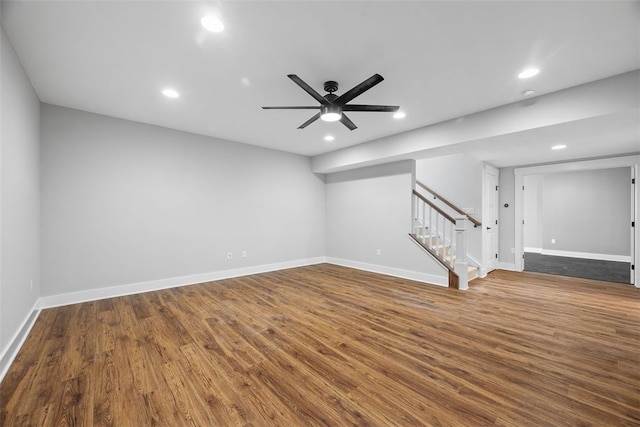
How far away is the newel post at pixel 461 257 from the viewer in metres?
4.26

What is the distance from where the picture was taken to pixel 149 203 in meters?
4.20

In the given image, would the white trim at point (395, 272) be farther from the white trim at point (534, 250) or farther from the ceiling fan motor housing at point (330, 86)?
the white trim at point (534, 250)

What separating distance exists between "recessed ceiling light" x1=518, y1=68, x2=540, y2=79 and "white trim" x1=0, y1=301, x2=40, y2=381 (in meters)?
5.26

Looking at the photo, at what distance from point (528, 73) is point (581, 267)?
5952mm

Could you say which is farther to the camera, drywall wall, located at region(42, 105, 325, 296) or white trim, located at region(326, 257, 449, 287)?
white trim, located at region(326, 257, 449, 287)

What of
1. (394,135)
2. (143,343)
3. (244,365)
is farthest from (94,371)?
(394,135)

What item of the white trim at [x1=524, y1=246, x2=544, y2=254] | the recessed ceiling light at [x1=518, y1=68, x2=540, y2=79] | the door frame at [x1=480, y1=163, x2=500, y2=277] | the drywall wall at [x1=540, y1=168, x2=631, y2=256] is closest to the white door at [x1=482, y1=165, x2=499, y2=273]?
the door frame at [x1=480, y1=163, x2=500, y2=277]

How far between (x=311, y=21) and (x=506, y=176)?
6038 millimetres

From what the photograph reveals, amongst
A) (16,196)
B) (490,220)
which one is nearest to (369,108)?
(16,196)

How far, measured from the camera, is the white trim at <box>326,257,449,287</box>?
4.52 metres

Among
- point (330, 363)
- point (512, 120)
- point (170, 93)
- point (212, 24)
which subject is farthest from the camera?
point (512, 120)

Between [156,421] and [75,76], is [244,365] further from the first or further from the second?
[75,76]

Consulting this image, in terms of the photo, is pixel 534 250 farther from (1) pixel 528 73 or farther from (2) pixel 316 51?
(2) pixel 316 51

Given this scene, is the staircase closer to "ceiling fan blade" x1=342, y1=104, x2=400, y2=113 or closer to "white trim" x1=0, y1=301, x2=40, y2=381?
"ceiling fan blade" x1=342, y1=104, x2=400, y2=113
